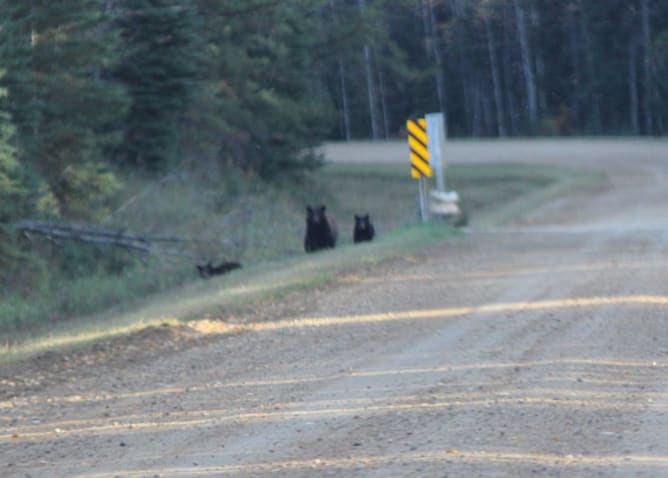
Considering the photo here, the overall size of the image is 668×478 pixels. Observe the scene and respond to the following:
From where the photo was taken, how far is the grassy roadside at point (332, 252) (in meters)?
13.0

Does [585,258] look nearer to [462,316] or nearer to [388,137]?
[462,316]

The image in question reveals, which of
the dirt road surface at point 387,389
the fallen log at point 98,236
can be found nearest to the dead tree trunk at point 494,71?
the dirt road surface at point 387,389

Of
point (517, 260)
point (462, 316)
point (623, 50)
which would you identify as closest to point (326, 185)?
point (623, 50)

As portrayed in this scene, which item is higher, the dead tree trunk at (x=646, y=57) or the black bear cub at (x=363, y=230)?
the dead tree trunk at (x=646, y=57)

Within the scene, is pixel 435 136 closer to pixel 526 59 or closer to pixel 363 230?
pixel 363 230

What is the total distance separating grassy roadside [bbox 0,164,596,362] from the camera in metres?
13.0

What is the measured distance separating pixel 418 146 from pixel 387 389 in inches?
574

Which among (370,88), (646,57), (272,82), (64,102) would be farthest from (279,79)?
(646,57)

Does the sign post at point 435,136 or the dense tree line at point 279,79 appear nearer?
the dense tree line at point 279,79

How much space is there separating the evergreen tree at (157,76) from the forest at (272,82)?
0.20 feet

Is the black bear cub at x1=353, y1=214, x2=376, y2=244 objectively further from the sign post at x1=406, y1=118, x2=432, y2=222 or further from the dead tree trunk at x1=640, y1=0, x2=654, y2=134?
the dead tree trunk at x1=640, y1=0, x2=654, y2=134

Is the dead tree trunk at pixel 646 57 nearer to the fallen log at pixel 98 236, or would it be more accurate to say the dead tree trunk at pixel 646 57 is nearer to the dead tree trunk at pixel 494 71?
the dead tree trunk at pixel 494 71

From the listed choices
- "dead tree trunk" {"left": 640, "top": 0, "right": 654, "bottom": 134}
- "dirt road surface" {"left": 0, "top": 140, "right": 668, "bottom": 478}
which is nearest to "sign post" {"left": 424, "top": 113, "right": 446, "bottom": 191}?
"dead tree trunk" {"left": 640, "top": 0, "right": 654, "bottom": 134}

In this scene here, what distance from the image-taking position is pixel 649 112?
109 ft
